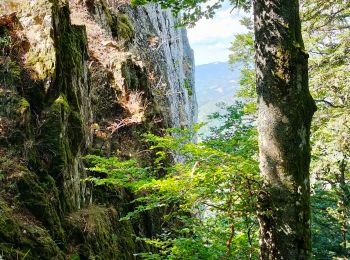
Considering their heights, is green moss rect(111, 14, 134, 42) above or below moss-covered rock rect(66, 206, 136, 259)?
above

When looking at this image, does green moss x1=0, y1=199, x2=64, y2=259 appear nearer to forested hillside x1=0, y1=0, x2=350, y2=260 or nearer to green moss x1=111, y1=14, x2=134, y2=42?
forested hillside x1=0, y1=0, x2=350, y2=260

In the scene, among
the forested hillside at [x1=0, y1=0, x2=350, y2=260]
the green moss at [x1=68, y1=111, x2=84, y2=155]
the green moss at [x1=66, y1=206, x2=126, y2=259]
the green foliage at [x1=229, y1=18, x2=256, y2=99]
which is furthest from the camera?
the green foliage at [x1=229, y1=18, x2=256, y2=99]

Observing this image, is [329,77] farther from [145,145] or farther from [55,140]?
[55,140]

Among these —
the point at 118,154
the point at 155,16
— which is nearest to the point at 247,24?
the point at 155,16

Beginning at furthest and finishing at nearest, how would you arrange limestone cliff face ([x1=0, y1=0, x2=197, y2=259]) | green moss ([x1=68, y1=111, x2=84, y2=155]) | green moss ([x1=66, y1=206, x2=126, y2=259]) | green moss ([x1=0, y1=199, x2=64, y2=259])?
1. green moss ([x1=68, y1=111, x2=84, y2=155])
2. green moss ([x1=66, y1=206, x2=126, y2=259])
3. limestone cliff face ([x1=0, y1=0, x2=197, y2=259])
4. green moss ([x1=0, y1=199, x2=64, y2=259])

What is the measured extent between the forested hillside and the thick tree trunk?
1cm

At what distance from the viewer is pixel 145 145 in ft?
33.0

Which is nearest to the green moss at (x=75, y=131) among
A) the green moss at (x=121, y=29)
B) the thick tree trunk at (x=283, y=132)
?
the thick tree trunk at (x=283, y=132)

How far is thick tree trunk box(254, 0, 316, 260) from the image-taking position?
124 inches

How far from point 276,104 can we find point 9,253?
10.5 feet

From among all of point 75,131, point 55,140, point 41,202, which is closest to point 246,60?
point 75,131

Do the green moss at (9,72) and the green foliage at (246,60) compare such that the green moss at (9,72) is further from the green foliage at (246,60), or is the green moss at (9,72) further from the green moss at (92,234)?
the green foliage at (246,60)

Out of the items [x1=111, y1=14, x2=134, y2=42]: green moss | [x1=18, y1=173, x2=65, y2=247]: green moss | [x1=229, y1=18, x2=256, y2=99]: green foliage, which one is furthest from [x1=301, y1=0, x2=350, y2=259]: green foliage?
[x1=111, y1=14, x2=134, y2=42]: green moss

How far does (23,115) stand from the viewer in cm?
530
